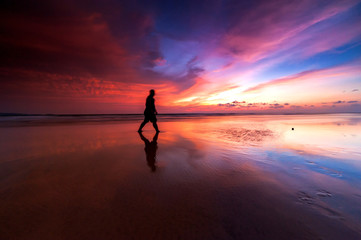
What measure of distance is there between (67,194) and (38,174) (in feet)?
4.89

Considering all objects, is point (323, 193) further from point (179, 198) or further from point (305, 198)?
point (179, 198)

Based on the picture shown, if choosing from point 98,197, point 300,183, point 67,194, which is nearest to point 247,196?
point 300,183

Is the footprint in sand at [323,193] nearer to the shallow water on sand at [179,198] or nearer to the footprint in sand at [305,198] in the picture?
the shallow water on sand at [179,198]

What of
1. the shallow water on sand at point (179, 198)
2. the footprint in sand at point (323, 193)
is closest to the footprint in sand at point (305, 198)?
the shallow water on sand at point (179, 198)

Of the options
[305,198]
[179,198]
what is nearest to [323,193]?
[305,198]

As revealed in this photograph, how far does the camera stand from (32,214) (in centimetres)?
203

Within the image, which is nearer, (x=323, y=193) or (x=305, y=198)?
(x=305, y=198)

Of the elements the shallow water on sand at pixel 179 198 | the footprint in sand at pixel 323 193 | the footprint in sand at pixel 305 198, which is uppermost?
the shallow water on sand at pixel 179 198

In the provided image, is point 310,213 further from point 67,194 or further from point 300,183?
point 67,194

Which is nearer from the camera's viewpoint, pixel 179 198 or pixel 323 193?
pixel 179 198

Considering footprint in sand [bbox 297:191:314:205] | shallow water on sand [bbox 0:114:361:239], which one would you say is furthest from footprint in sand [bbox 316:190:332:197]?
footprint in sand [bbox 297:191:314:205]

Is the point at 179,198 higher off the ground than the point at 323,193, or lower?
higher

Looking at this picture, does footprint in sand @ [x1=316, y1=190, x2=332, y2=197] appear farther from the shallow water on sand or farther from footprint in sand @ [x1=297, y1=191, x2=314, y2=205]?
footprint in sand @ [x1=297, y1=191, x2=314, y2=205]

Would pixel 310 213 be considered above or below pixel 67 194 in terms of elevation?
below
